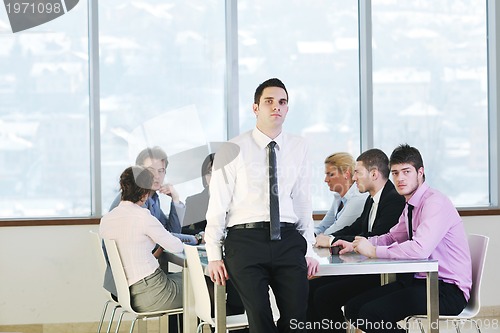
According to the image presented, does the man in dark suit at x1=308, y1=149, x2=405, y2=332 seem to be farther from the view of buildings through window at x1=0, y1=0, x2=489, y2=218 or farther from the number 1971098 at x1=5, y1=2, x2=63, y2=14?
the number 1971098 at x1=5, y1=2, x2=63, y2=14

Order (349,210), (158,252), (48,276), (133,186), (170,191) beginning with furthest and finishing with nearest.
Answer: (48,276) → (170,191) → (349,210) → (158,252) → (133,186)

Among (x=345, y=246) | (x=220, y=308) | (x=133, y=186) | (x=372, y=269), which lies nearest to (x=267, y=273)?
(x=220, y=308)

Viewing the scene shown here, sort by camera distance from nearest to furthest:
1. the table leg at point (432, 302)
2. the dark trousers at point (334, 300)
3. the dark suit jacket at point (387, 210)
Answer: the table leg at point (432, 302) < the dark suit jacket at point (387, 210) < the dark trousers at point (334, 300)

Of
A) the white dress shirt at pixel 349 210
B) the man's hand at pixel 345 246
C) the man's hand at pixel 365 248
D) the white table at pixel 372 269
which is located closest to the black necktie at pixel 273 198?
the white table at pixel 372 269

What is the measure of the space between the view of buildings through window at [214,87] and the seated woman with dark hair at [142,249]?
170cm

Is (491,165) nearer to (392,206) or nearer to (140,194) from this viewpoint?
(392,206)

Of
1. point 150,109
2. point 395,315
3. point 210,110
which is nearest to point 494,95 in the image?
point 210,110

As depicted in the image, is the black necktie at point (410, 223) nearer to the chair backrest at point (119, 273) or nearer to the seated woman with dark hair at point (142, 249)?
the seated woman with dark hair at point (142, 249)

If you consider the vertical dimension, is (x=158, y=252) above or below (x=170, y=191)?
below

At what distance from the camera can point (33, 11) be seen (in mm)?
6152

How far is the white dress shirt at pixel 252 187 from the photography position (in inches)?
144

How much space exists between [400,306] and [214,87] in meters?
2.87

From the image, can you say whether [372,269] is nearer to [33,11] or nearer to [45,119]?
[45,119]

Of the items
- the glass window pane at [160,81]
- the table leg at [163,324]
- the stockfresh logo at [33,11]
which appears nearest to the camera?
the table leg at [163,324]
